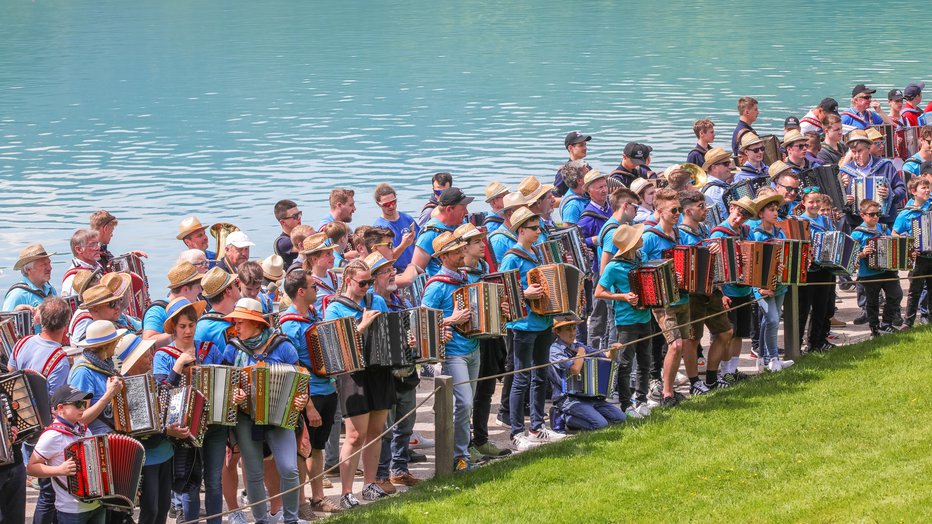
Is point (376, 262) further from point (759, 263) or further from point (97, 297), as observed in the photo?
point (759, 263)

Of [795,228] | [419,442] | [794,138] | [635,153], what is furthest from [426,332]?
[794,138]

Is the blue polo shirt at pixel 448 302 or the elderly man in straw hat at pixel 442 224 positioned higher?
the elderly man in straw hat at pixel 442 224

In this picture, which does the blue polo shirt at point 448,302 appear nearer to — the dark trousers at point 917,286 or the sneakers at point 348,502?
the sneakers at point 348,502

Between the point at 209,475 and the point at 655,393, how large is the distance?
529 cm

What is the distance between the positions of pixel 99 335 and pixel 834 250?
334 inches

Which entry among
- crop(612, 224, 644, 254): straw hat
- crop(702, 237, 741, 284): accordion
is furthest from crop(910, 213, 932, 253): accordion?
crop(612, 224, 644, 254): straw hat

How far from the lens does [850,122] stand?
74.9ft

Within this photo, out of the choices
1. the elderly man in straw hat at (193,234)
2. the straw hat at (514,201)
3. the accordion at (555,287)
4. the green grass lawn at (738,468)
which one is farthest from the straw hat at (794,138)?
the elderly man in straw hat at (193,234)

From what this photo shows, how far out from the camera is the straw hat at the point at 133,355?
994cm

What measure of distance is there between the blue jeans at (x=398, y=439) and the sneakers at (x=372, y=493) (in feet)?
0.84

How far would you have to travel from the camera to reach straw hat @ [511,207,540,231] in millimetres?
12742

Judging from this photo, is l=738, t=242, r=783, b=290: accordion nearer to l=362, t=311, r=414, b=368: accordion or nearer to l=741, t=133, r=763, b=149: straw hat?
l=741, t=133, r=763, b=149: straw hat

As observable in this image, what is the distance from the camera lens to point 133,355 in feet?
32.7

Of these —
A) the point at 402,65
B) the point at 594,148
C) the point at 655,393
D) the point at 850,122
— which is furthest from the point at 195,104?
the point at 655,393
